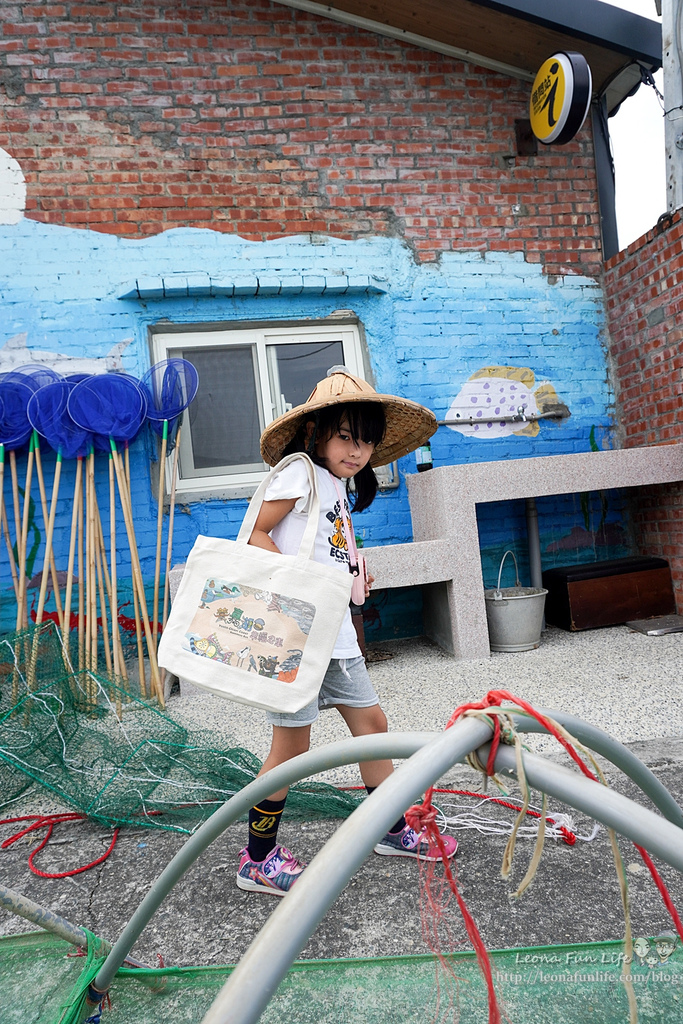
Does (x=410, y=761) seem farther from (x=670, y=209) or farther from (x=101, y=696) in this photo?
(x=670, y=209)

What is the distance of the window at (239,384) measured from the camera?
4.78 meters

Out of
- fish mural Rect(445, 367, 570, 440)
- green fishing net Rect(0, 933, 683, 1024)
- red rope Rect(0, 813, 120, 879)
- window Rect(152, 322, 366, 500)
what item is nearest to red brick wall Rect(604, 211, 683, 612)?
fish mural Rect(445, 367, 570, 440)

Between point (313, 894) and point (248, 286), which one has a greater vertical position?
point (248, 286)

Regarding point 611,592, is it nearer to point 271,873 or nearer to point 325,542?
point 325,542

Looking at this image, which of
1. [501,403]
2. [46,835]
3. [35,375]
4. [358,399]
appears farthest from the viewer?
[501,403]

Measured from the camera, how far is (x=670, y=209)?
182 inches

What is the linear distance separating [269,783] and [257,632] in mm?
709

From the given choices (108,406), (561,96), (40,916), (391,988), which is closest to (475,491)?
(108,406)

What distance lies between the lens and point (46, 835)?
89.4 inches

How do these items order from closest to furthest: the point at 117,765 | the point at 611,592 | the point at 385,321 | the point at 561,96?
1. the point at 117,765
2. the point at 561,96
3. the point at 611,592
4. the point at 385,321

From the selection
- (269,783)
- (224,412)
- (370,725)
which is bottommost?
(370,725)

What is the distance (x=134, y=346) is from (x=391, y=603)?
102 inches

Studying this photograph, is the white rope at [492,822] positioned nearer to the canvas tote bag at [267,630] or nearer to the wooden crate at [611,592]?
the canvas tote bag at [267,630]

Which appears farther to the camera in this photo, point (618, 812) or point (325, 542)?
point (325, 542)
